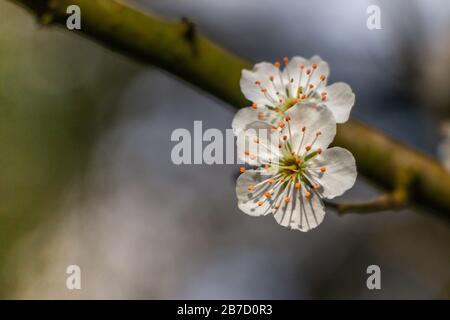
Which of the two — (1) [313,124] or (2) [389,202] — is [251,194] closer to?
(1) [313,124]

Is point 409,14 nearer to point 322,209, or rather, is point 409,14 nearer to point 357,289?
point 322,209

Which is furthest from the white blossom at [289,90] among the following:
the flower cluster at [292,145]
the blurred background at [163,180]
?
the blurred background at [163,180]

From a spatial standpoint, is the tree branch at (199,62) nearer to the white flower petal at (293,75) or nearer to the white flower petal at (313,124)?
the white flower petal at (293,75)

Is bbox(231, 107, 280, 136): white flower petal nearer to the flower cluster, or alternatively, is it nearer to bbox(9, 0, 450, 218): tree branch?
the flower cluster

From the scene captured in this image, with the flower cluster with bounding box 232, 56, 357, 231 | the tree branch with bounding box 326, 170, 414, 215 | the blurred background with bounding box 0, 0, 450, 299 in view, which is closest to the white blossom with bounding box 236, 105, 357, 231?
the flower cluster with bounding box 232, 56, 357, 231

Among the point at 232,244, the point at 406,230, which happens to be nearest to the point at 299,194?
the point at 406,230
